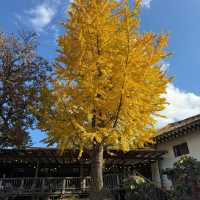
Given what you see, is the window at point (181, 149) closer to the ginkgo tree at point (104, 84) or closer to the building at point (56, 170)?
the building at point (56, 170)

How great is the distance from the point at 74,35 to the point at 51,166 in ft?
47.5

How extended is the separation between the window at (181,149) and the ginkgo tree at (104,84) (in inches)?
387

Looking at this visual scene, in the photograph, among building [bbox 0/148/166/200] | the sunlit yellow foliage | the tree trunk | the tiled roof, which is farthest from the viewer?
the tiled roof

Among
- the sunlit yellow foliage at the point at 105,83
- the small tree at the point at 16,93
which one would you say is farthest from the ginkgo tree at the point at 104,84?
the small tree at the point at 16,93

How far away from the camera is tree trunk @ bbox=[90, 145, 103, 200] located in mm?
8469

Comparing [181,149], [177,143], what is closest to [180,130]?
[177,143]

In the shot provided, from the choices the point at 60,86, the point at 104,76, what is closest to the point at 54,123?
the point at 60,86

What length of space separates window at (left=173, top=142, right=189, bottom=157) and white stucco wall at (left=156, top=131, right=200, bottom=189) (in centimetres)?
26

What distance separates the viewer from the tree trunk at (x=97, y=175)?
333 inches

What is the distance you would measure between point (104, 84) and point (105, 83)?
2.2 inches

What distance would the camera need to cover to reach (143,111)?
7.95 m

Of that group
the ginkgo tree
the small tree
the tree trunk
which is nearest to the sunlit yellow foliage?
the ginkgo tree

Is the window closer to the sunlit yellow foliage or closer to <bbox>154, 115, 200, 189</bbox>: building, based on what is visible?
<bbox>154, 115, 200, 189</bbox>: building

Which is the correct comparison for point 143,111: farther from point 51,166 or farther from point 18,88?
point 51,166
